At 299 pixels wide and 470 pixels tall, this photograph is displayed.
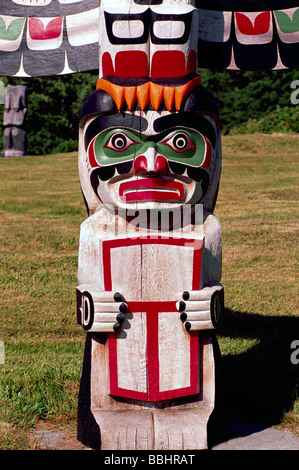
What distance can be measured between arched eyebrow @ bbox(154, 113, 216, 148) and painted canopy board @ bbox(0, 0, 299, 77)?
79 cm

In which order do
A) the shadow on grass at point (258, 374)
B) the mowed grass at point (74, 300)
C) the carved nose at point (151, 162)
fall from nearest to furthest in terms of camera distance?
the carved nose at point (151, 162)
the shadow on grass at point (258, 374)
the mowed grass at point (74, 300)

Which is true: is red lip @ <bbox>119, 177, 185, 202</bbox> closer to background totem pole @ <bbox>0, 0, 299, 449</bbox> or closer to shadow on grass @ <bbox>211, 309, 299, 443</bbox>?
background totem pole @ <bbox>0, 0, 299, 449</bbox>

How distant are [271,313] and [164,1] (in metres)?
3.78

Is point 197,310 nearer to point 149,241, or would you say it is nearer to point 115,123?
Result: point 149,241

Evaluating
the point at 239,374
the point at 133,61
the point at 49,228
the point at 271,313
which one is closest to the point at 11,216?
the point at 49,228

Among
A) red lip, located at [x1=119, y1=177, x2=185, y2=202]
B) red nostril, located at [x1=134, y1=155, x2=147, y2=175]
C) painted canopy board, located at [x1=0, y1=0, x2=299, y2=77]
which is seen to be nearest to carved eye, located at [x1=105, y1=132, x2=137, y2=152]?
red nostril, located at [x1=134, y1=155, x2=147, y2=175]

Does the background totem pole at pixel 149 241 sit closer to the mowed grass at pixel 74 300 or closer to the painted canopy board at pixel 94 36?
the mowed grass at pixel 74 300

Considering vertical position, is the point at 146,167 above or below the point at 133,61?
below

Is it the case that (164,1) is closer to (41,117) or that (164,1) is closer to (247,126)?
(247,126)

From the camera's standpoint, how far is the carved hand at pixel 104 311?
3705 mm

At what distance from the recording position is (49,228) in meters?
10.1

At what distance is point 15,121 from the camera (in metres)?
19.0

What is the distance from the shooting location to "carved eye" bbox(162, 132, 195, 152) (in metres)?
3.75

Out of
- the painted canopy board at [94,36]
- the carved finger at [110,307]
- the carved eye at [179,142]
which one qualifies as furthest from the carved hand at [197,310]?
the painted canopy board at [94,36]
